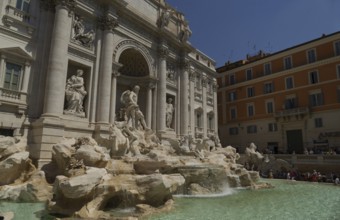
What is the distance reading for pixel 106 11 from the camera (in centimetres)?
1684

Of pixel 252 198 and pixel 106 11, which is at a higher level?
pixel 106 11

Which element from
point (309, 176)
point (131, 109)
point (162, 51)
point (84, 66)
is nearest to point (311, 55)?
point (309, 176)

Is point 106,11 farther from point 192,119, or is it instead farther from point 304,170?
point 304,170

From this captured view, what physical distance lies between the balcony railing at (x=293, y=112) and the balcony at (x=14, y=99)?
2495cm

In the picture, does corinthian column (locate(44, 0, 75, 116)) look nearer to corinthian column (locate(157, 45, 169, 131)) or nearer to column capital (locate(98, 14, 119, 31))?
column capital (locate(98, 14, 119, 31))

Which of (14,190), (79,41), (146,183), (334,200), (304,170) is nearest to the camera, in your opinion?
(146,183)

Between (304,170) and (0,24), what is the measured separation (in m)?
22.8

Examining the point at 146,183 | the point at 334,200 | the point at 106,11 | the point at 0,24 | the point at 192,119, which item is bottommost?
the point at 334,200

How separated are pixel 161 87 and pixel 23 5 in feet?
34.3

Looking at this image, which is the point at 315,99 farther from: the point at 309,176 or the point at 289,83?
the point at 309,176

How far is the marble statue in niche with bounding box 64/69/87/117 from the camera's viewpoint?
14.5 metres

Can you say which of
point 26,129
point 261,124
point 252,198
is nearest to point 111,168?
point 26,129

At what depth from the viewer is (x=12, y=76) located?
1268 centimetres

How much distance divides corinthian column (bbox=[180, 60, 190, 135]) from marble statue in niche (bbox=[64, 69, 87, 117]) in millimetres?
9644
